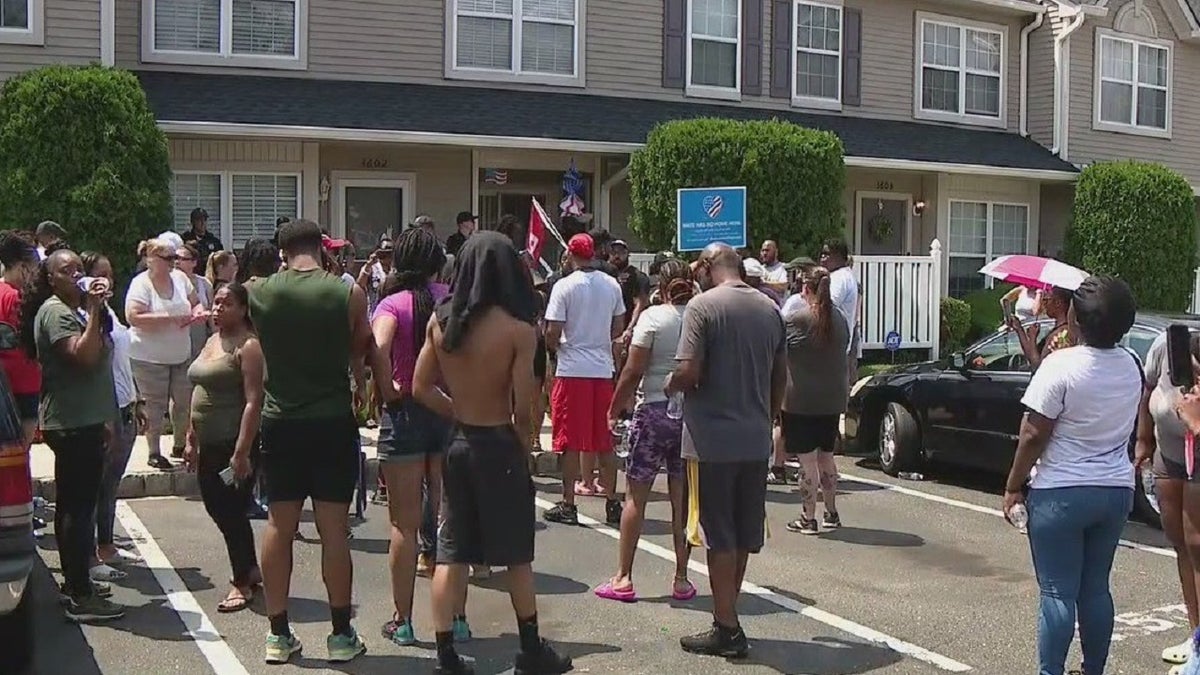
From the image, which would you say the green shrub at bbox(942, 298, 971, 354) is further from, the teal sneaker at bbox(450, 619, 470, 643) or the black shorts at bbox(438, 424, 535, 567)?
the black shorts at bbox(438, 424, 535, 567)

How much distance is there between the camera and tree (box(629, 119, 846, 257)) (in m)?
15.3

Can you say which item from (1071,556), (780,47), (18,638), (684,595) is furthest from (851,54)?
(18,638)

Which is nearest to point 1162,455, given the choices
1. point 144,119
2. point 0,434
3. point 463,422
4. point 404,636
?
point 463,422

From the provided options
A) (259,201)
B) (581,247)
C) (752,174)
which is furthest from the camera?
(752,174)

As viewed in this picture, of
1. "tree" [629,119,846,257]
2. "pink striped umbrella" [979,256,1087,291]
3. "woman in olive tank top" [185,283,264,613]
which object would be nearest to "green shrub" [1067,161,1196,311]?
"tree" [629,119,846,257]

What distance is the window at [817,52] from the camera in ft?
62.0

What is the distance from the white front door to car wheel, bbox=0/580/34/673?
1061 cm

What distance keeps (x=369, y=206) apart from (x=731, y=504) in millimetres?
10741

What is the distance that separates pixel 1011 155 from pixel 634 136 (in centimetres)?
732

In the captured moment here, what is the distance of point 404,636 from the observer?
590cm

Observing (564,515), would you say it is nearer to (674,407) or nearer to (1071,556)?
(674,407)

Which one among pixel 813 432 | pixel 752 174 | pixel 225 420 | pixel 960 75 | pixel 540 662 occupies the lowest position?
pixel 540 662

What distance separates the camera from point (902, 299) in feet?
55.9

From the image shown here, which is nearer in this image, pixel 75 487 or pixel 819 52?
pixel 75 487
